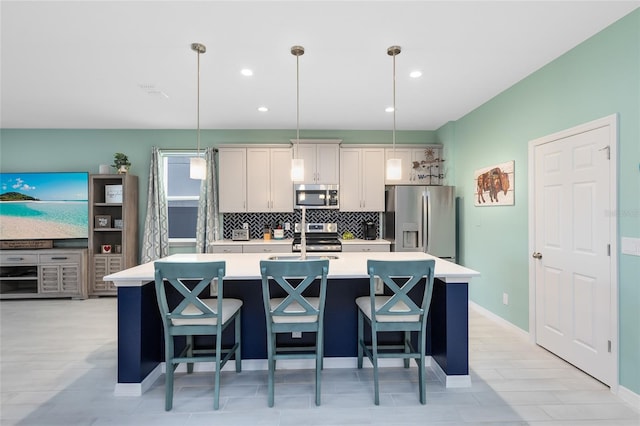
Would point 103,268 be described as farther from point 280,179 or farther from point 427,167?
point 427,167

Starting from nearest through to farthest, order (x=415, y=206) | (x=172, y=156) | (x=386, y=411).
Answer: (x=386, y=411)
(x=415, y=206)
(x=172, y=156)

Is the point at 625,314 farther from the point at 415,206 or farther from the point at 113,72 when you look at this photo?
the point at 113,72

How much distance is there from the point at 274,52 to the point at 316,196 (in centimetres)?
258

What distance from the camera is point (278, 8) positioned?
7.39 feet

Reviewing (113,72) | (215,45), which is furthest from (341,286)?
(113,72)

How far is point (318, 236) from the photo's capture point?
5406 mm

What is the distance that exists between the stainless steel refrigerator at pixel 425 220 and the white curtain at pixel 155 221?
11.6 feet

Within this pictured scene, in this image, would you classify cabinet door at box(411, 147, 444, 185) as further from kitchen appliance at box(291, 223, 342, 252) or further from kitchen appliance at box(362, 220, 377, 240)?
kitchen appliance at box(291, 223, 342, 252)

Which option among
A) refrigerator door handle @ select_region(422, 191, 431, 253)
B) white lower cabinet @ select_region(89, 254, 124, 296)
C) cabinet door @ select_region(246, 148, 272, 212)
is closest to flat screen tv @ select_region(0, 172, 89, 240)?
white lower cabinet @ select_region(89, 254, 124, 296)

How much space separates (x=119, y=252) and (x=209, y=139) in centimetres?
222

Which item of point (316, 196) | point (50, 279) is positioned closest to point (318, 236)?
point (316, 196)

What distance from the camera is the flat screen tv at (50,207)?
5117mm

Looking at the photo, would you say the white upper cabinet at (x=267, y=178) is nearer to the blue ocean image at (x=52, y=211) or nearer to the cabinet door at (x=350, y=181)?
the cabinet door at (x=350, y=181)

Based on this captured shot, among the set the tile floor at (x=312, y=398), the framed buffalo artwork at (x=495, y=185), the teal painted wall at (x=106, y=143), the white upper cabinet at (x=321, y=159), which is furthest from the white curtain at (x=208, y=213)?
the framed buffalo artwork at (x=495, y=185)
